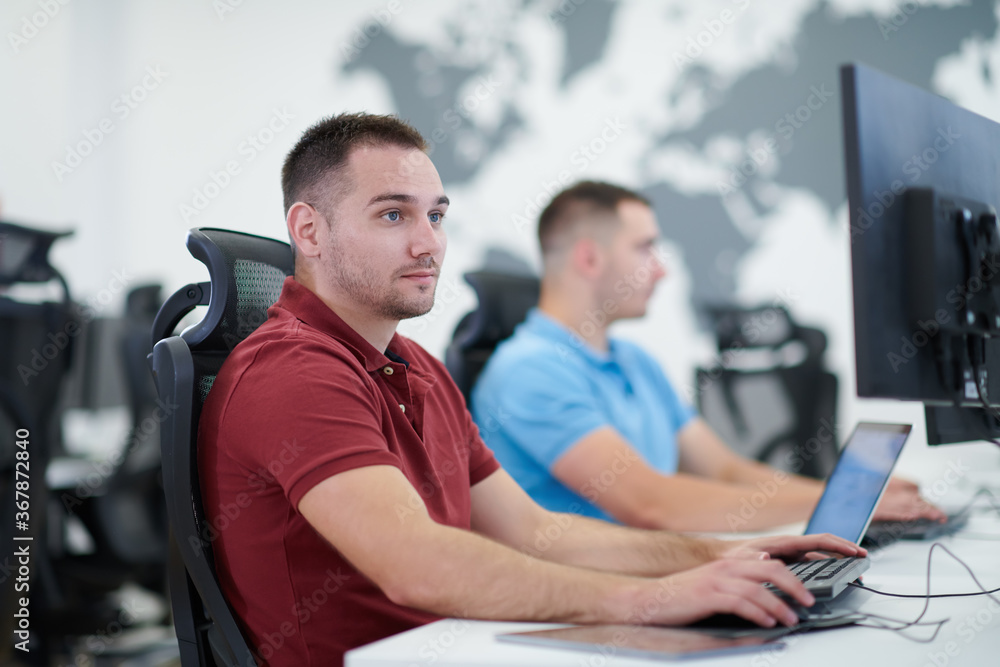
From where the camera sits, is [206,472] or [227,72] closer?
[206,472]

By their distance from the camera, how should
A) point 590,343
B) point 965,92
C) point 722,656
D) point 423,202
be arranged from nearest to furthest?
point 722,656 < point 423,202 < point 590,343 < point 965,92

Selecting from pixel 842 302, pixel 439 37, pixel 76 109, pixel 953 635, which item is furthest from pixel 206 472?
pixel 76 109

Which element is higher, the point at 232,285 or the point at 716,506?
the point at 232,285

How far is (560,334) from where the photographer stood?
1.86m

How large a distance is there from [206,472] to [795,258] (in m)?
2.91

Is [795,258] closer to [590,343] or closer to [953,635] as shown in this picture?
[590,343]

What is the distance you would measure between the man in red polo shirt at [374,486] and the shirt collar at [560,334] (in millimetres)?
645

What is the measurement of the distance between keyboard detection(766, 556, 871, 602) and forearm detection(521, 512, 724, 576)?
18 cm

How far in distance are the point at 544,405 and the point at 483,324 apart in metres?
0.25

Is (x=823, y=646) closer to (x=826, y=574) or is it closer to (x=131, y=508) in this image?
(x=826, y=574)

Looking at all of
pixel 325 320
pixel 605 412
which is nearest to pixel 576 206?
pixel 605 412

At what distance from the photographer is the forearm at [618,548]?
1.13m

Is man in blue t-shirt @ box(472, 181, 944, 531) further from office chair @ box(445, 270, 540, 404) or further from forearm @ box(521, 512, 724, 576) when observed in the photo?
forearm @ box(521, 512, 724, 576)

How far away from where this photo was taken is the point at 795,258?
11.0 feet
